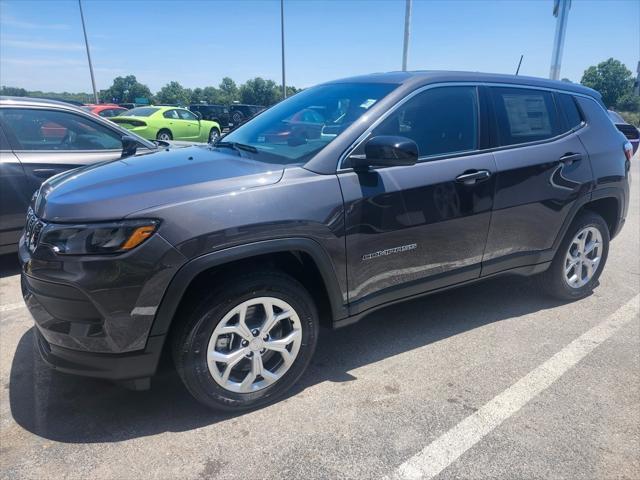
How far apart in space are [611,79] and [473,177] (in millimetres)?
91331

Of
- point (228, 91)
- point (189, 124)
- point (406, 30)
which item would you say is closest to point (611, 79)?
point (228, 91)

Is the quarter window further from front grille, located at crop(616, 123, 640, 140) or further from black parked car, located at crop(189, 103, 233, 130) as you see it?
front grille, located at crop(616, 123, 640, 140)

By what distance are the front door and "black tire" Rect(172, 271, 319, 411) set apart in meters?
0.35

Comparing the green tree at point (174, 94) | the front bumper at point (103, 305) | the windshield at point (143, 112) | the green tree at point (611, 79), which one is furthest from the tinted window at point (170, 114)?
the green tree at point (611, 79)

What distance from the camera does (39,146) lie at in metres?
4.55

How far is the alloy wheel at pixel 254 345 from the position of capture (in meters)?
2.40

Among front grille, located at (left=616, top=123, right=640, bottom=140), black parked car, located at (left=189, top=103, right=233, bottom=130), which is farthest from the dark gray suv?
black parked car, located at (left=189, top=103, right=233, bottom=130)

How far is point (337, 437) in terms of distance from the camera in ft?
7.85

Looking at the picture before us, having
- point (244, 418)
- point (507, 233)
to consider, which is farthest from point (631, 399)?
point (244, 418)

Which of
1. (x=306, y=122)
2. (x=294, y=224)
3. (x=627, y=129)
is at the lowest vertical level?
(x=294, y=224)

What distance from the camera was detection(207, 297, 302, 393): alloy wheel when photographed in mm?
2396

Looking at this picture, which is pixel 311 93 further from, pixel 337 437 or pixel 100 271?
pixel 337 437

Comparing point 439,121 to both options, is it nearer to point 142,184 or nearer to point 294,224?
point 294,224

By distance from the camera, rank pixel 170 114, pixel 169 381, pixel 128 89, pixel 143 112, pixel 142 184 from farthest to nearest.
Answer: pixel 128 89 → pixel 170 114 → pixel 143 112 → pixel 169 381 → pixel 142 184
